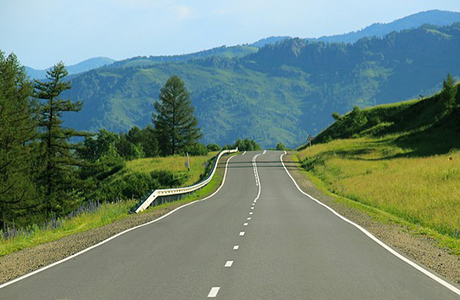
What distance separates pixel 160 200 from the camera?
3228 centimetres

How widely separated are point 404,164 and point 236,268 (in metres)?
40.6

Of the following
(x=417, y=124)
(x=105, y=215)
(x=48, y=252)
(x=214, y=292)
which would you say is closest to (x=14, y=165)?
(x=105, y=215)

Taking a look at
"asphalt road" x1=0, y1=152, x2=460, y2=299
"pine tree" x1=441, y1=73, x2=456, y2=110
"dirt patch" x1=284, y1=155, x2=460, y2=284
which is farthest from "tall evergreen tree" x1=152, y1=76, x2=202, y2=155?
"asphalt road" x1=0, y1=152, x2=460, y2=299

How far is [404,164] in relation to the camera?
4797 cm

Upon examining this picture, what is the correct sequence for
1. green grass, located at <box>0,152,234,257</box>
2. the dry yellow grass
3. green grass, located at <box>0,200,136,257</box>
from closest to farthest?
green grass, located at <box>0,200,136,257</box>
green grass, located at <box>0,152,234,257</box>
the dry yellow grass

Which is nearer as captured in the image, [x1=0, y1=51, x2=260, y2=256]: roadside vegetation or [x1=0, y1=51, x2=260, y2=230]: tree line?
[x1=0, y1=51, x2=260, y2=256]: roadside vegetation

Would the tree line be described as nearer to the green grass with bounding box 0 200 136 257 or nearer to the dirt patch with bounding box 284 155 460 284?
the green grass with bounding box 0 200 136 257

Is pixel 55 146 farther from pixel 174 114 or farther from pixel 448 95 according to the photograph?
pixel 174 114

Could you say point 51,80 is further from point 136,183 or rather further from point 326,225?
point 326,225

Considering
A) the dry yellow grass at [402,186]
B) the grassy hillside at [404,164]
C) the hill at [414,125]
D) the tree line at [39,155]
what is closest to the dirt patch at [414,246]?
the grassy hillside at [404,164]

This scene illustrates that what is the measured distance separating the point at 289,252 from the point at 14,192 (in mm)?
28035

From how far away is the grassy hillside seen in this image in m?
22.5

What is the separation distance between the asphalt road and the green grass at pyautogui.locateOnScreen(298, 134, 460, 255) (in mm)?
3225

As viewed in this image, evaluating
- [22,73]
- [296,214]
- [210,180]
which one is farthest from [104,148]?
[296,214]
